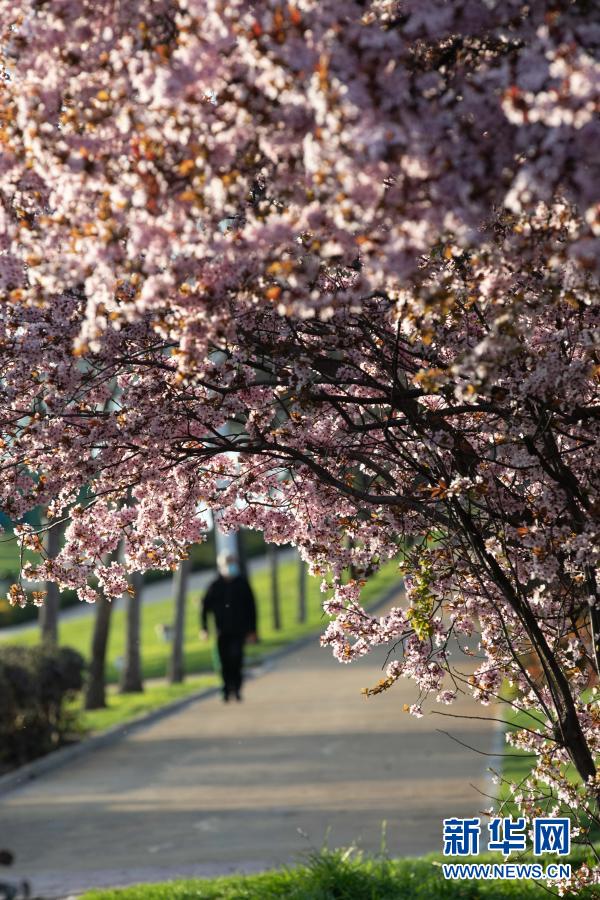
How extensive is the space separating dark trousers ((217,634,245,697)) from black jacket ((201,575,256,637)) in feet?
0.33

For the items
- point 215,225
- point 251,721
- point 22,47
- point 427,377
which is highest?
point 22,47

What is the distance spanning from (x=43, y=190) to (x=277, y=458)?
5.97ft

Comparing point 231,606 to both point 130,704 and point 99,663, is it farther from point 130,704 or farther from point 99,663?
point 99,663

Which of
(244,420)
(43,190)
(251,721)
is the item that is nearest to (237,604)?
(251,721)

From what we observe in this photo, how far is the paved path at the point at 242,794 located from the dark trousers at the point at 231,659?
0.40 m

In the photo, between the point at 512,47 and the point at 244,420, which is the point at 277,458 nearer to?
the point at 244,420

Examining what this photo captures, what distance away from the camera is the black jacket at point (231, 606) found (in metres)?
18.1

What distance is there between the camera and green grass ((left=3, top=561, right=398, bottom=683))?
98.7ft

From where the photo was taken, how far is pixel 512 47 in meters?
4.07

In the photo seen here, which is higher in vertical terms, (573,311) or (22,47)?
(22,47)

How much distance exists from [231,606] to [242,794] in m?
5.33

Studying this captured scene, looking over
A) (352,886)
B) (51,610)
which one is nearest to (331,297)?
(352,886)

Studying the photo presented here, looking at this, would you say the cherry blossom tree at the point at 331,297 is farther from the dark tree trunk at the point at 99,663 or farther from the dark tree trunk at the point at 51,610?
the dark tree trunk at the point at 99,663

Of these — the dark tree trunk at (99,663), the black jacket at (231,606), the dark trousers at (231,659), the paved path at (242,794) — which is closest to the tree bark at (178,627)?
the dark tree trunk at (99,663)
